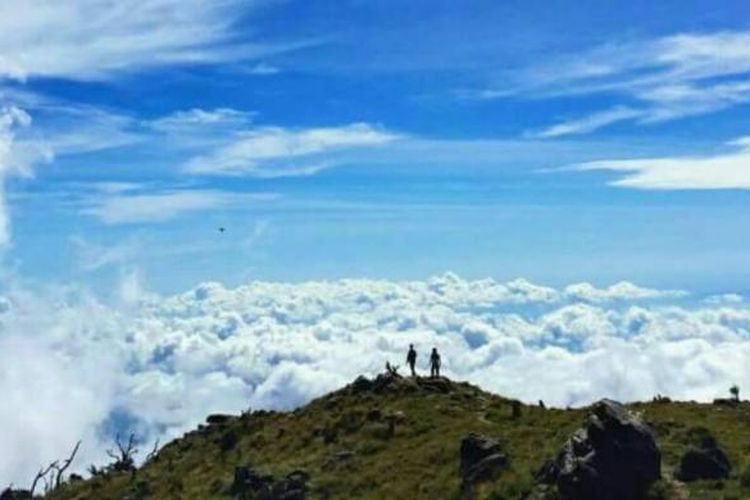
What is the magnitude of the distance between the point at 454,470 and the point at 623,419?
14.8 metres

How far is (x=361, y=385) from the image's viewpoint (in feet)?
313

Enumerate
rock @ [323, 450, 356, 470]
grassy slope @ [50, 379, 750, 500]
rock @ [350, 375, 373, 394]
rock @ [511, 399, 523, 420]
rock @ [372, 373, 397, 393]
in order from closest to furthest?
1. grassy slope @ [50, 379, 750, 500]
2. rock @ [323, 450, 356, 470]
3. rock @ [511, 399, 523, 420]
4. rock @ [372, 373, 397, 393]
5. rock @ [350, 375, 373, 394]

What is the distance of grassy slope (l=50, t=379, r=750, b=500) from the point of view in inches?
2569

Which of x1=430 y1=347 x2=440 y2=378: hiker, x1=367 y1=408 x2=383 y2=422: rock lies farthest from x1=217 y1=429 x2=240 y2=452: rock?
x1=430 y1=347 x2=440 y2=378: hiker

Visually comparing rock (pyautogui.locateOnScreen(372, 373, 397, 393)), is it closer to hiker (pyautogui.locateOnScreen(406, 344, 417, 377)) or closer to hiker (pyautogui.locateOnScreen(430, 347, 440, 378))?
hiker (pyautogui.locateOnScreen(406, 344, 417, 377))

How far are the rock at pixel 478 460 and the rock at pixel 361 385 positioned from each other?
2659 cm

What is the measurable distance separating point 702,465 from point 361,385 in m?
42.6

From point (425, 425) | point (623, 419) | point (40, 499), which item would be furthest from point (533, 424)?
point (40, 499)

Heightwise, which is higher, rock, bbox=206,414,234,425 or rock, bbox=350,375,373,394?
rock, bbox=350,375,373,394

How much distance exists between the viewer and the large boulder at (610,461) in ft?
177

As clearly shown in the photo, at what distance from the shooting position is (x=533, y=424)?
75625 mm

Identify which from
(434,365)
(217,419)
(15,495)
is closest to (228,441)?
(217,419)

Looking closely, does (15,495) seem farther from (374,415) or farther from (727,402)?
(727,402)

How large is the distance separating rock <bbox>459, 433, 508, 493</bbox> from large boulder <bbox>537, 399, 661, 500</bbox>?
827 cm
